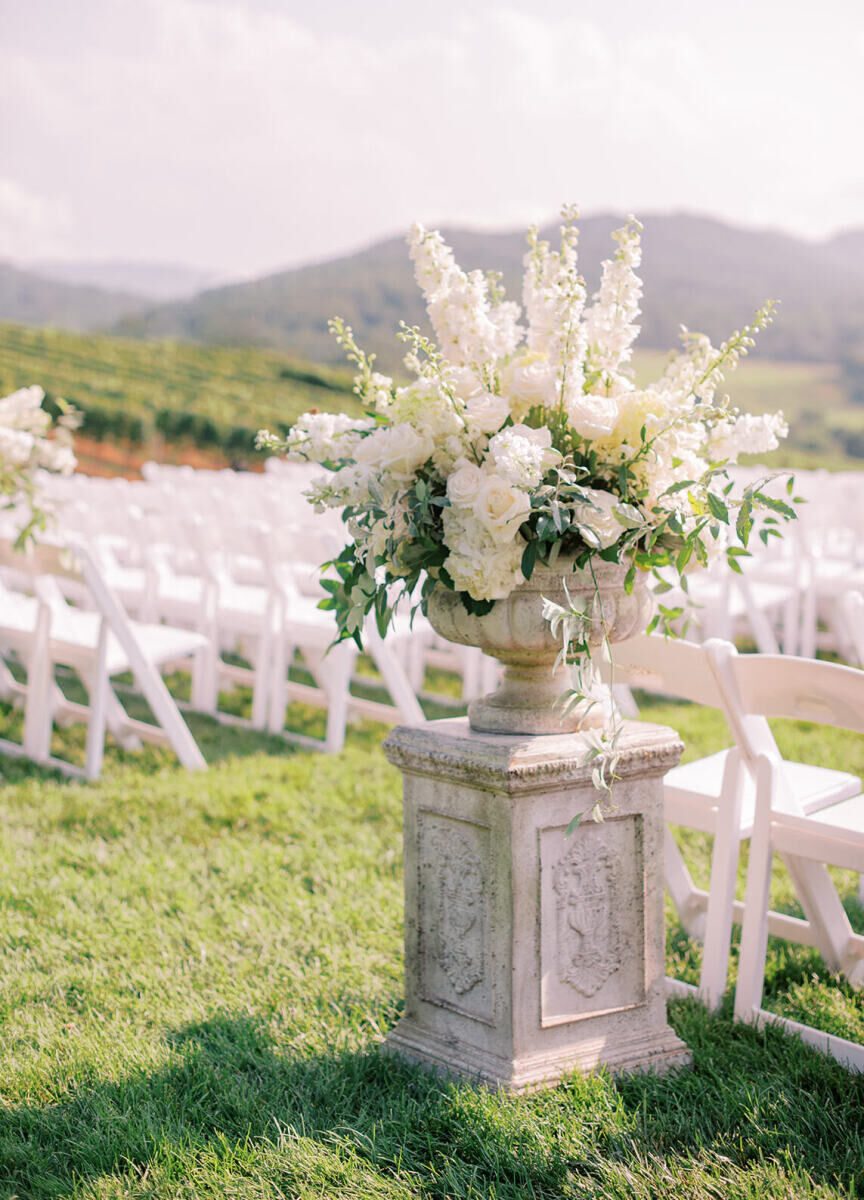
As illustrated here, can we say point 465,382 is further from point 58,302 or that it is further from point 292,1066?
point 58,302

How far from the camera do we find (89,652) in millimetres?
4625

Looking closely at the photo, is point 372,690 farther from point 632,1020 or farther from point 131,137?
point 131,137

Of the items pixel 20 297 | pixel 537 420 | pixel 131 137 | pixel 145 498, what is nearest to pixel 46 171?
pixel 131 137

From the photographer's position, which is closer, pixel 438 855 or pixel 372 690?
pixel 438 855

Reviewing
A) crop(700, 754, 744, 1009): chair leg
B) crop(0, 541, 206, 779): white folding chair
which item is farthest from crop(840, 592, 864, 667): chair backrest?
crop(0, 541, 206, 779): white folding chair

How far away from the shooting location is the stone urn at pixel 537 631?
2.13 metres

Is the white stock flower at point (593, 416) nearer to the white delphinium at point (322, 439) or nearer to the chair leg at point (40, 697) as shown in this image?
the white delphinium at point (322, 439)

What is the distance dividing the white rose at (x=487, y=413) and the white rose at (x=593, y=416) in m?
0.13

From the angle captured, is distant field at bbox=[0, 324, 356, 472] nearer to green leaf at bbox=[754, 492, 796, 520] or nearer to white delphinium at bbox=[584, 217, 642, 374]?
white delphinium at bbox=[584, 217, 642, 374]

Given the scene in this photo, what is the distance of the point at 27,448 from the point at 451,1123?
3046mm

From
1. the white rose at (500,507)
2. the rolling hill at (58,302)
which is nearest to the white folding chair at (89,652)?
the white rose at (500,507)

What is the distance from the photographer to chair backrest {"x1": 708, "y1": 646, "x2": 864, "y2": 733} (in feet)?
7.07

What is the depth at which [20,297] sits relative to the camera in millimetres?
26703

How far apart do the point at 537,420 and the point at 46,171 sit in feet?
106
